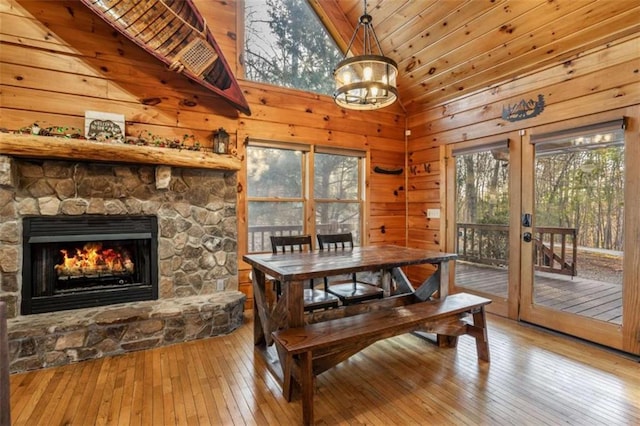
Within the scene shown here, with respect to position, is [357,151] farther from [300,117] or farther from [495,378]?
[495,378]

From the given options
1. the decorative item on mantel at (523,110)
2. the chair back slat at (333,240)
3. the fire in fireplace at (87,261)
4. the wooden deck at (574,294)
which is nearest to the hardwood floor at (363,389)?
the wooden deck at (574,294)

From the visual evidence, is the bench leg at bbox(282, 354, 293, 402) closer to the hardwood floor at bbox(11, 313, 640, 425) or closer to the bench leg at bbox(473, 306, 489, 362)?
the hardwood floor at bbox(11, 313, 640, 425)

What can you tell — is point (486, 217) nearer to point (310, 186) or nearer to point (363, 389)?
point (310, 186)

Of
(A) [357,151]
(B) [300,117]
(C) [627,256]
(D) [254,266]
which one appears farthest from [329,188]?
(C) [627,256]

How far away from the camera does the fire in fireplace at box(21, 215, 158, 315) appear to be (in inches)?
111

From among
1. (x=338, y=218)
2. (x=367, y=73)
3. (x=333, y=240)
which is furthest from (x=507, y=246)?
(x=367, y=73)

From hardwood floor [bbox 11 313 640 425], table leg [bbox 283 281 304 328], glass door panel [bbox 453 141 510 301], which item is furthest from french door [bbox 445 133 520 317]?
table leg [bbox 283 281 304 328]

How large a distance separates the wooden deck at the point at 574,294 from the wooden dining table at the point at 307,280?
1.25 meters

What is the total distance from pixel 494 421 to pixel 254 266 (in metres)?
1.93

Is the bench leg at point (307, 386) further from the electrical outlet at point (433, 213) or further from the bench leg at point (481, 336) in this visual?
the electrical outlet at point (433, 213)

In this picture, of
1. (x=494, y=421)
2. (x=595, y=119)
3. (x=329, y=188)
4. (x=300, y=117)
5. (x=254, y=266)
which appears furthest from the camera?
(x=329, y=188)

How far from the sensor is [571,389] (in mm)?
2225

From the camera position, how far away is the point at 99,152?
2.76m

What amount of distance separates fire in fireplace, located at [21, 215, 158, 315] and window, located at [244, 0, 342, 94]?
2.30m
